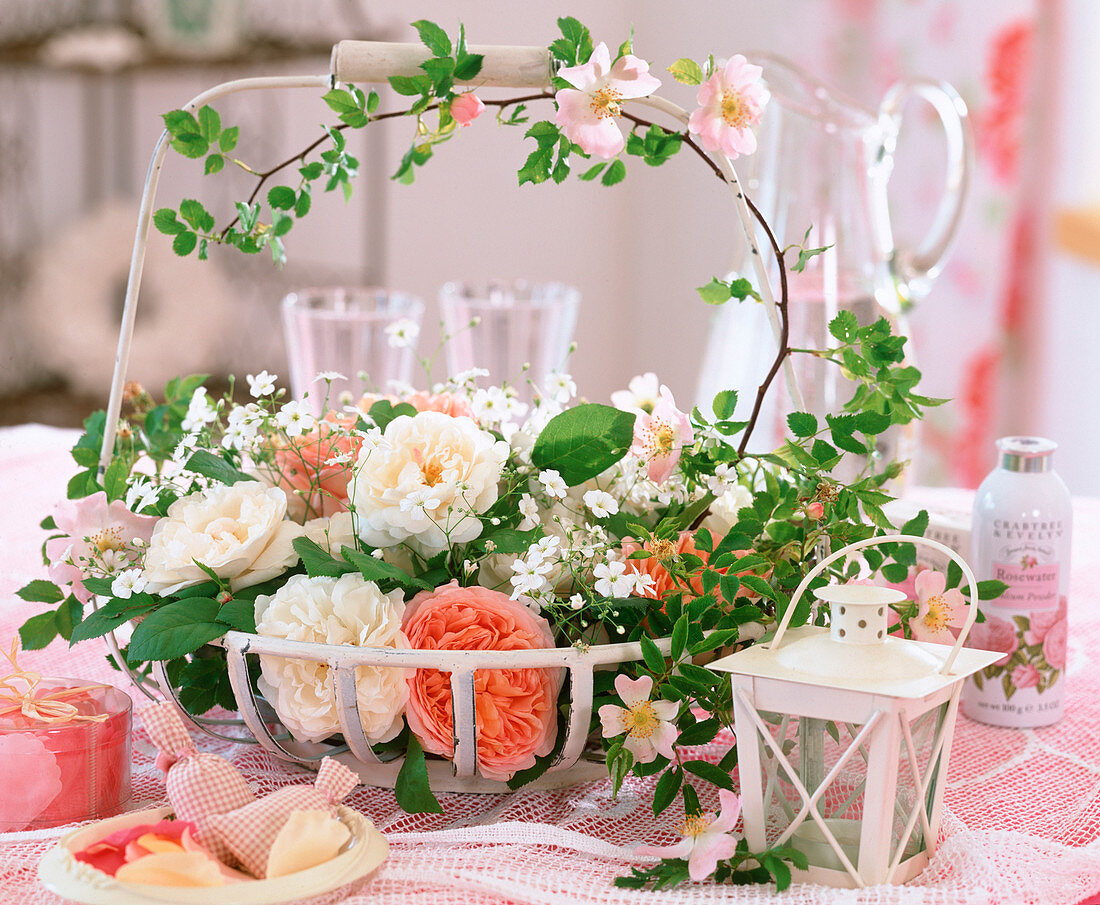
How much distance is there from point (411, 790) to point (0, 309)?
148 cm

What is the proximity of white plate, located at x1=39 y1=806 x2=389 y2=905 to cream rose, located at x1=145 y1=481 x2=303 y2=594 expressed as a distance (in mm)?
126

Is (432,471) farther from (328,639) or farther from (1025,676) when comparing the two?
(1025,676)

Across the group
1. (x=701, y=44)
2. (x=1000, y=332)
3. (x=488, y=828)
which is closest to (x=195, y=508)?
(x=488, y=828)

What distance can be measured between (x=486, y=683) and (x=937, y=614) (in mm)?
248

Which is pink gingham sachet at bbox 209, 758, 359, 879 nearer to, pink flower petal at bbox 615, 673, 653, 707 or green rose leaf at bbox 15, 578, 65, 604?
pink flower petal at bbox 615, 673, 653, 707

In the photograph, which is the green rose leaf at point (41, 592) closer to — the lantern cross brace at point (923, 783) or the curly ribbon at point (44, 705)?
the curly ribbon at point (44, 705)

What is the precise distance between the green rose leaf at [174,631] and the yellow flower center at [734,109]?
0.36 m

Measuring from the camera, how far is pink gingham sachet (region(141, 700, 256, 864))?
1.58 feet

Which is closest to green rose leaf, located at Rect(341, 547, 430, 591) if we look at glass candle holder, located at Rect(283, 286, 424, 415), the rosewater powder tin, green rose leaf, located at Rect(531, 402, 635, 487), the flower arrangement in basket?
the flower arrangement in basket

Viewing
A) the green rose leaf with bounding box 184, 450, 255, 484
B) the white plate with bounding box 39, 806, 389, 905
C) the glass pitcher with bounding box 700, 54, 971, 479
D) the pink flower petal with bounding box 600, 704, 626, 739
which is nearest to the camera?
the white plate with bounding box 39, 806, 389, 905

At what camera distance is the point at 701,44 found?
2.58 m

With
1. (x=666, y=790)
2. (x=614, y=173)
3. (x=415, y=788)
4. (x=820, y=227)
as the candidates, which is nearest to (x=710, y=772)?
(x=666, y=790)

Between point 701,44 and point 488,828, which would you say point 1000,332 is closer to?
point 701,44

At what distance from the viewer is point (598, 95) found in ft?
1.95
